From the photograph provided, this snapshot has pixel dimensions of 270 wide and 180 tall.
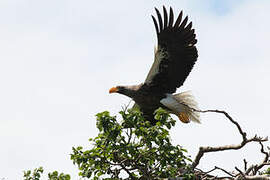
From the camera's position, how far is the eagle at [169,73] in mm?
8484

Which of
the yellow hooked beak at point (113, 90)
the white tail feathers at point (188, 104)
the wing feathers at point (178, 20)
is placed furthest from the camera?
the yellow hooked beak at point (113, 90)

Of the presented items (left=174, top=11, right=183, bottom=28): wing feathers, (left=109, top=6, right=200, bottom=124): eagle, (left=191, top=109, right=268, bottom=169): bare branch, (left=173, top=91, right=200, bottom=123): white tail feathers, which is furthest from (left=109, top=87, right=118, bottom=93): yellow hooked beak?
(left=191, top=109, right=268, bottom=169): bare branch

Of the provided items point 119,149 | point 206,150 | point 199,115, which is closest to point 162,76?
point 199,115

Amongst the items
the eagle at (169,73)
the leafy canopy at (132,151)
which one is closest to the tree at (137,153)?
the leafy canopy at (132,151)

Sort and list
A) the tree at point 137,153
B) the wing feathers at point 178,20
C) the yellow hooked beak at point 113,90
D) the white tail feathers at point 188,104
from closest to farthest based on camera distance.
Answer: the tree at point 137,153 → the wing feathers at point 178,20 → the white tail feathers at point 188,104 → the yellow hooked beak at point 113,90

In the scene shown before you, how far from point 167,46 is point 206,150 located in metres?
2.95

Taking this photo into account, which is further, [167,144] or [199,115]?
[199,115]

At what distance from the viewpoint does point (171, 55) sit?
8633mm

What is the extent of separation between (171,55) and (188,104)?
1.00 m

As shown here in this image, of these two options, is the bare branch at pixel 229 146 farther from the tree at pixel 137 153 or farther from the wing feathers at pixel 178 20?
the wing feathers at pixel 178 20

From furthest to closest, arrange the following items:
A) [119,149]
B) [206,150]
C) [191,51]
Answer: [191,51] < [206,150] < [119,149]

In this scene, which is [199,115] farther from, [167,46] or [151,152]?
[151,152]

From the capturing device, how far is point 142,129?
18.2 ft

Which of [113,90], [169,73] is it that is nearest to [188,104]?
[169,73]
